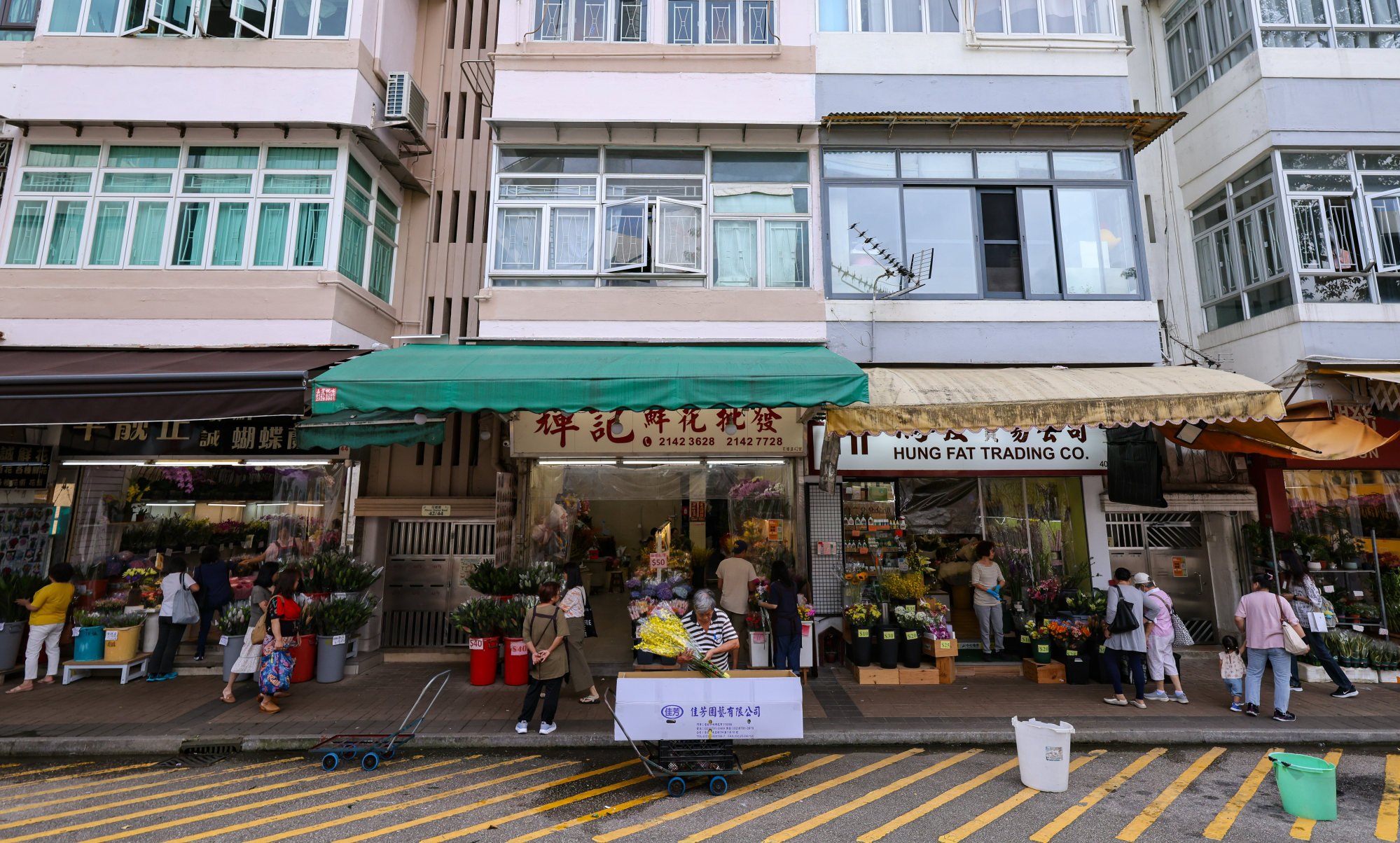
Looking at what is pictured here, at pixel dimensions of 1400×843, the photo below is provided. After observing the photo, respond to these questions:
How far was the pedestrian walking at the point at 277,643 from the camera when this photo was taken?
777 centimetres

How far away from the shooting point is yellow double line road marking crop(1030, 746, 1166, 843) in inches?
199

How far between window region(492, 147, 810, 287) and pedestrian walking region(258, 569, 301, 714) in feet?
17.5

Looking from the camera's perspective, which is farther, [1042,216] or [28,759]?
[1042,216]

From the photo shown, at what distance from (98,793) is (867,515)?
972cm

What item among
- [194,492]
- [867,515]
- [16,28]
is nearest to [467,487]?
[194,492]

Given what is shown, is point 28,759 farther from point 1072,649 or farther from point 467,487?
point 1072,649

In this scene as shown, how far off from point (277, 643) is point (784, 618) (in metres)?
6.46

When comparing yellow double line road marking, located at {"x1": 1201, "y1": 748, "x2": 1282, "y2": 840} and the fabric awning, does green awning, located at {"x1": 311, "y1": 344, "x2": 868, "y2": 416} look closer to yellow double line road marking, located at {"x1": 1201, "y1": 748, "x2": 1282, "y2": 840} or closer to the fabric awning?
the fabric awning

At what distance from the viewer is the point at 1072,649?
909 centimetres

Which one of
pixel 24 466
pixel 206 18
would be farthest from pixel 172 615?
pixel 206 18

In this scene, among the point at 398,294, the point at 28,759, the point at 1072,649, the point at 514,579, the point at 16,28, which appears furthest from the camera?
the point at 398,294

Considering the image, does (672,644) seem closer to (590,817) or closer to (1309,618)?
(590,817)

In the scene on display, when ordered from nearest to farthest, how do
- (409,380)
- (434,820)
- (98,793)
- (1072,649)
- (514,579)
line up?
(434,820), (98,793), (409,380), (1072,649), (514,579)

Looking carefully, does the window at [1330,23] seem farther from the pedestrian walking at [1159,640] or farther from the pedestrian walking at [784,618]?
the pedestrian walking at [784,618]
